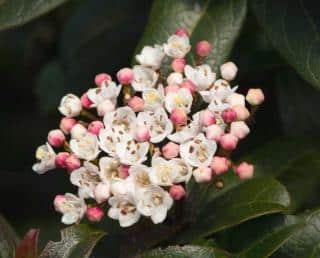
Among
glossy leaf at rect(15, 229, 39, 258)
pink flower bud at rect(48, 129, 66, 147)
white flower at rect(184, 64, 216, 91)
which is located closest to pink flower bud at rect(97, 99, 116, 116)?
pink flower bud at rect(48, 129, 66, 147)

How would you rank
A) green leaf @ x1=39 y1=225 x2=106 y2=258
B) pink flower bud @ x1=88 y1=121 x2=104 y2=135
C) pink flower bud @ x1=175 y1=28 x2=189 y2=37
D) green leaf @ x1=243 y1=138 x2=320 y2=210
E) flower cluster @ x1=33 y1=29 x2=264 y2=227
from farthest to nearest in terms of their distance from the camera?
green leaf @ x1=243 y1=138 x2=320 y2=210
pink flower bud @ x1=175 y1=28 x2=189 y2=37
pink flower bud @ x1=88 y1=121 x2=104 y2=135
flower cluster @ x1=33 y1=29 x2=264 y2=227
green leaf @ x1=39 y1=225 x2=106 y2=258

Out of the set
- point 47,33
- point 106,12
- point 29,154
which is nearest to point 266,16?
point 106,12

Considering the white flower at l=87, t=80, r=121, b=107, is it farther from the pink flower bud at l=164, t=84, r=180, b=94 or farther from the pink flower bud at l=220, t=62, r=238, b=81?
the pink flower bud at l=220, t=62, r=238, b=81

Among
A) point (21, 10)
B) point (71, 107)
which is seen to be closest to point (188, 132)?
point (71, 107)

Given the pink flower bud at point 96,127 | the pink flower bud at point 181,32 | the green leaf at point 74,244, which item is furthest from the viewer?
the pink flower bud at point 181,32

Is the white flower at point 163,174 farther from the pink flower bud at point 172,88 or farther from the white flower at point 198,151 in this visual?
the pink flower bud at point 172,88

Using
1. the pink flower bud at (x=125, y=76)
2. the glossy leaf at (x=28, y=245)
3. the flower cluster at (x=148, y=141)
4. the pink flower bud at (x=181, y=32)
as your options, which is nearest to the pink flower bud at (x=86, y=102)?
the flower cluster at (x=148, y=141)
